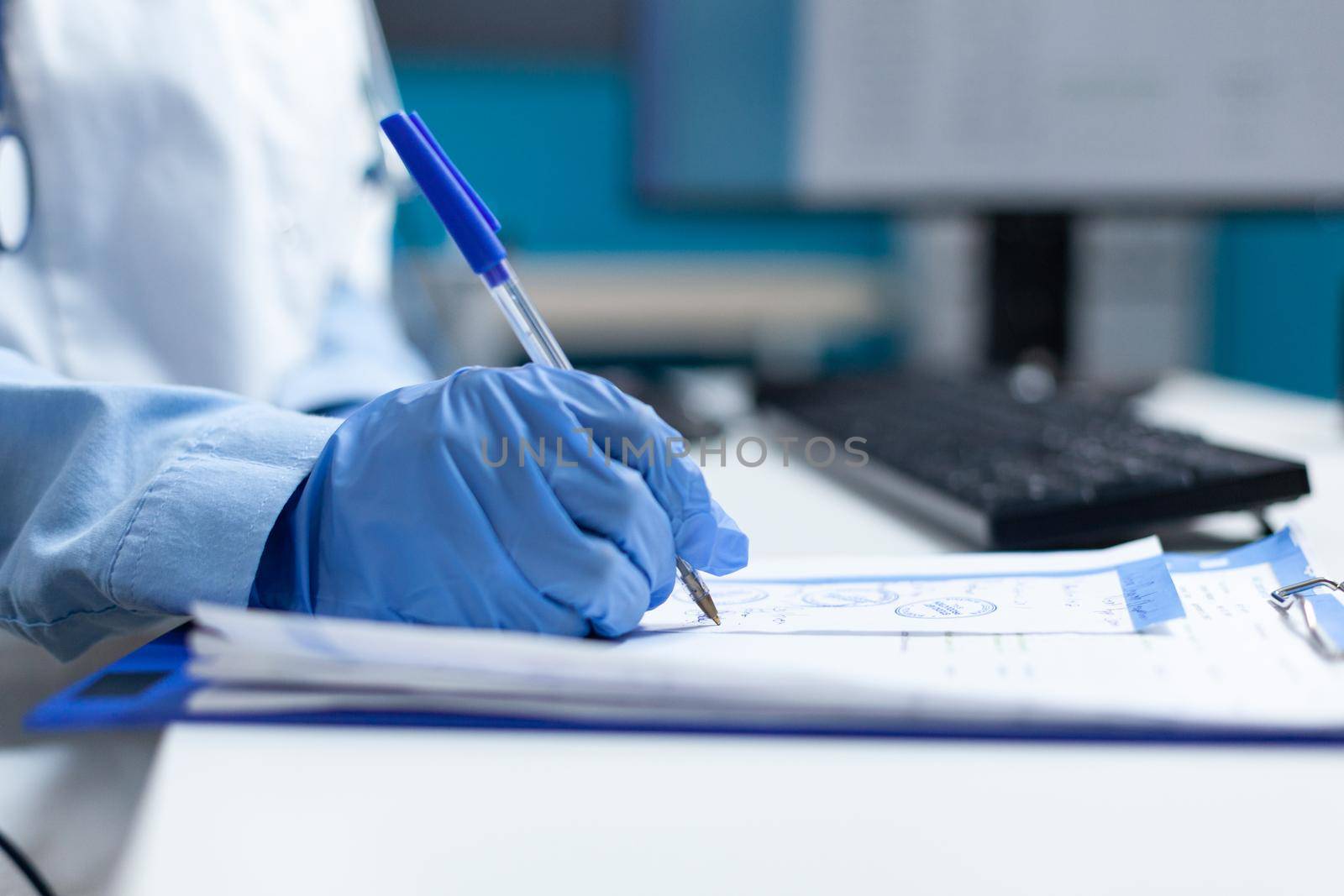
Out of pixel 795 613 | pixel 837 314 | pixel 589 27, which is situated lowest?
pixel 837 314

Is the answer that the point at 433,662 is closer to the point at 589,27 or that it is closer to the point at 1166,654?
the point at 1166,654

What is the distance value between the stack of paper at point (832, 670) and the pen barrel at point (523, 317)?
0.31 feet

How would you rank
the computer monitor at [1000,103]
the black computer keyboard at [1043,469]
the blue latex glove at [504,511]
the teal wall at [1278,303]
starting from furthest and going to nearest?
the teal wall at [1278,303] → the computer monitor at [1000,103] → the black computer keyboard at [1043,469] → the blue latex glove at [504,511]

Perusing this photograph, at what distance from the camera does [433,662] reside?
0.25 m

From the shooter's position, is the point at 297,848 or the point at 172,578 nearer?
the point at 297,848

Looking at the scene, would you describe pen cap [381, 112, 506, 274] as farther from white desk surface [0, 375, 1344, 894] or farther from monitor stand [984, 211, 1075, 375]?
monitor stand [984, 211, 1075, 375]

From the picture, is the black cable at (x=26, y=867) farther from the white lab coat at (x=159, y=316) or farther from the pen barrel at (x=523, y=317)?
the pen barrel at (x=523, y=317)

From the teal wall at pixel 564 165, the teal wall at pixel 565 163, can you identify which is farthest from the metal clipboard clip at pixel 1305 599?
the teal wall at pixel 565 163

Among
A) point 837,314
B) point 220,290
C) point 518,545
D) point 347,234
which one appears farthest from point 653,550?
point 837,314

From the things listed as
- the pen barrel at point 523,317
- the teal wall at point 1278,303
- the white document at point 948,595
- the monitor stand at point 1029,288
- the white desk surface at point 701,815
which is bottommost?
the teal wall at point 1278,303

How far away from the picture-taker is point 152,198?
0.51 meters

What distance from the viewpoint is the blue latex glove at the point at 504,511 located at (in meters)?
0.30

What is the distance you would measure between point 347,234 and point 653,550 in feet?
2.05

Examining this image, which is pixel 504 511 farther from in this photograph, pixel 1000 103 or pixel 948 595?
pixel 1000 103
